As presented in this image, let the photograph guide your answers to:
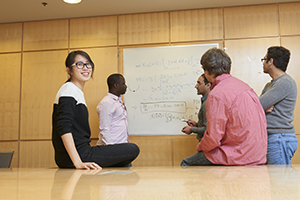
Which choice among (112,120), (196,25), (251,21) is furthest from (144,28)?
(112,120)

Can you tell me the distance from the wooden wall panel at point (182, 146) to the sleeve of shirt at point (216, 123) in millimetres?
2078

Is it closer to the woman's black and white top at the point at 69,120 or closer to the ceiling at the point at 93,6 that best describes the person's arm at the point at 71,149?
the woman's black and white top at the point at 69,120

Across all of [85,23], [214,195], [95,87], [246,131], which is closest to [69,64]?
[246,131]

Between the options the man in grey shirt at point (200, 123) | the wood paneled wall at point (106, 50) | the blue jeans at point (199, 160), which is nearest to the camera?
the blue jeans at point (199, 160)

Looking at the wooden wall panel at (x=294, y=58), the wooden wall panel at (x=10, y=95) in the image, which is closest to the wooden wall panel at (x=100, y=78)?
the wooden wall panel at (x=10, y=95)

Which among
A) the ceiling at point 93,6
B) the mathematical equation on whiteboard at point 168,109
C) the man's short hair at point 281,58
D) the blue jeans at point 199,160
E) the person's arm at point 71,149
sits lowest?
the blue jeans at point 199,160

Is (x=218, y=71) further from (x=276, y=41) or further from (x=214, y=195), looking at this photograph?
(x=276, y=41)

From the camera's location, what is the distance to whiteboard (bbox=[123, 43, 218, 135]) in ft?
13.2

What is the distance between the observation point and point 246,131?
1853mm

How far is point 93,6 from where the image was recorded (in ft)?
13.2

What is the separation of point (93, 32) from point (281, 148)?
3229 mm

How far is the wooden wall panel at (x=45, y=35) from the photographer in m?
4.45

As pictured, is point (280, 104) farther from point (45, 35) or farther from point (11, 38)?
point (11, 38)

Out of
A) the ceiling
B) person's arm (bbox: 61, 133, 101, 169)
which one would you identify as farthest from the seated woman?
the ceiling
